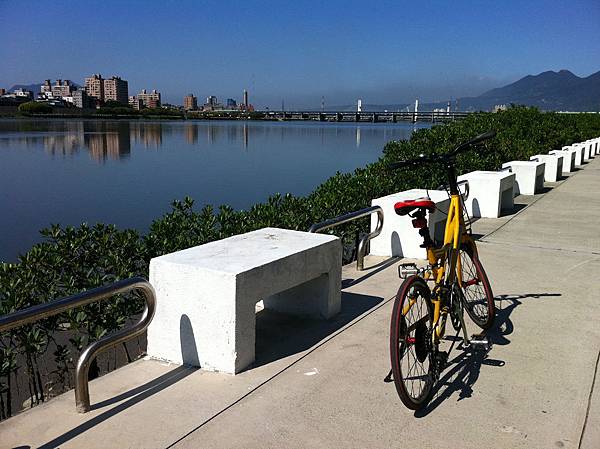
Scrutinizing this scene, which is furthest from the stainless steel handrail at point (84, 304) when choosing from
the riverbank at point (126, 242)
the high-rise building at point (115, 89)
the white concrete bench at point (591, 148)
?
the high-rise building at point (115, 89)

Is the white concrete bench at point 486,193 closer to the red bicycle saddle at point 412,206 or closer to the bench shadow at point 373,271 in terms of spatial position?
the bench shadow at point 373,271

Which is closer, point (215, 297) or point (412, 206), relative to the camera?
point (412, 206)

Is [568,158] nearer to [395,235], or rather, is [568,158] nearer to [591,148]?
[591,148]

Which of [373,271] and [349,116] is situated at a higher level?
[349,116]

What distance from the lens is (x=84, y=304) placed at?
3428 millimetres

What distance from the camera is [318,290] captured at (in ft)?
16.7

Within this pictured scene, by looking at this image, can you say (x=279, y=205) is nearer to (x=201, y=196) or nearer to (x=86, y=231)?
(x=86, y=231)

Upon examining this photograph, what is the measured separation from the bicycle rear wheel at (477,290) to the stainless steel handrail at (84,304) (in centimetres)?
216

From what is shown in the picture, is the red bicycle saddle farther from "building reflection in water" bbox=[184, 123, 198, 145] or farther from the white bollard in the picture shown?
"building reflection in water" bbox=[184, 123, 198, 145]

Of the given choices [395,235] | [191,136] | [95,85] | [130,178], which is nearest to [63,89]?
[95,85]

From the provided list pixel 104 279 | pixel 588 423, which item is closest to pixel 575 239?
pixel 588 423

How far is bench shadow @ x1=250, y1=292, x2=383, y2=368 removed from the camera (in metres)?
4.41

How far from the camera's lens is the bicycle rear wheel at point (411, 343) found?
3.28 m

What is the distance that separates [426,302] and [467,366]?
0.92 metres
